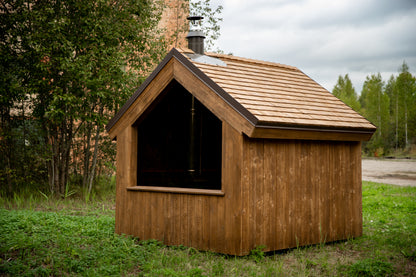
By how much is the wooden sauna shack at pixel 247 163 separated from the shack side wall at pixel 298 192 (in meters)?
0.02

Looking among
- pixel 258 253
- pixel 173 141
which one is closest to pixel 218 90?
pixel 258 253

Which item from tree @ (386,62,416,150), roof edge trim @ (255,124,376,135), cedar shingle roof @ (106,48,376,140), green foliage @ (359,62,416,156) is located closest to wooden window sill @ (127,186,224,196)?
cedar shingle roof @ (106,48,376,140)

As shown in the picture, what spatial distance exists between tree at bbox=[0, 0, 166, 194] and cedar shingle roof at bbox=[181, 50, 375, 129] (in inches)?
180

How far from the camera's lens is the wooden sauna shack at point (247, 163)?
21.3ft

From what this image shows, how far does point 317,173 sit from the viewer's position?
24.6 ft

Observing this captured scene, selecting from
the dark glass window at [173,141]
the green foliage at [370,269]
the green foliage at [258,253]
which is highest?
the dark glass window at [173,141]

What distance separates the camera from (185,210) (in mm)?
7000

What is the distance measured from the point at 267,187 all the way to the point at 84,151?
849 centimetres

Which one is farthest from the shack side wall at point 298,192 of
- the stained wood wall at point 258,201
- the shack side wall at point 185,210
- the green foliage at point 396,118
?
the green foliage at point 396,118

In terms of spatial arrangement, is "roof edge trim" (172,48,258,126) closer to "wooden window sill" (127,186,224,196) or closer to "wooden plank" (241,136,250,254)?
"wooden plank" (241,136,250,254)

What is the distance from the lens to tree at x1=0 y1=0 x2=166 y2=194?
10.9 meters

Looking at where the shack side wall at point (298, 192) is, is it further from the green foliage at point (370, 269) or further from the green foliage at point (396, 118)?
the green foliage at point (396, 118)

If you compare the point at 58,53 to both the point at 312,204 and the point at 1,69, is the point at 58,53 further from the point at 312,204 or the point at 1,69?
the point at 312,204

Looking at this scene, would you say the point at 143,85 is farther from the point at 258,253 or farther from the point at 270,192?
the point at 258,253
